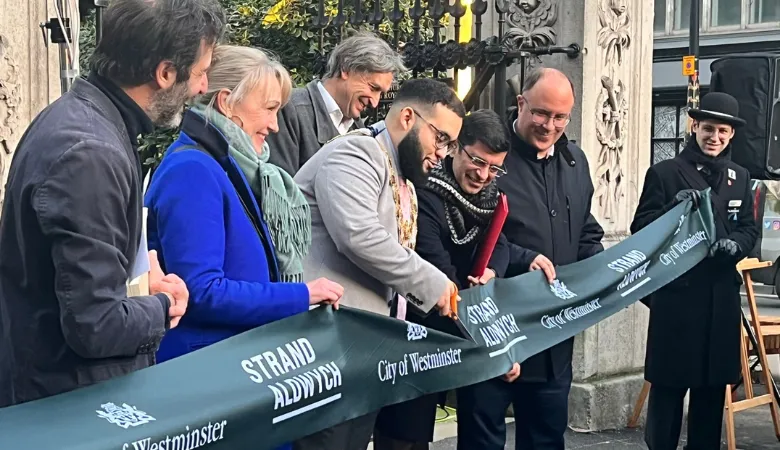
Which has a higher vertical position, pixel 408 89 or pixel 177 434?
pixel 408 89

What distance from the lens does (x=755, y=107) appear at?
9352 millimetres

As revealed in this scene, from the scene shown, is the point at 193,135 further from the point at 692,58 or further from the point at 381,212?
the point at 692,58

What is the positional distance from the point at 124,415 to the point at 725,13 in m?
28.3

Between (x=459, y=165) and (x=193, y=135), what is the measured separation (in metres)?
1.46

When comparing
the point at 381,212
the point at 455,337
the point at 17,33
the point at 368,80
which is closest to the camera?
the point at 381,212

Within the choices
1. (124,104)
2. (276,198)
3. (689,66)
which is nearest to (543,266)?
(276,198)

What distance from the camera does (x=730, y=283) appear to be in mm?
5719

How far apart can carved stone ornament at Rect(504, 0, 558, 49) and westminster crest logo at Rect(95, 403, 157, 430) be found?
4486mm

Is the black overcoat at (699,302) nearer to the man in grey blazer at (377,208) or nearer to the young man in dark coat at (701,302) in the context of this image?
the young man in dark coat at (701,302)

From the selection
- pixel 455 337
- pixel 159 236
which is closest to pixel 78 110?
pixel 159 236

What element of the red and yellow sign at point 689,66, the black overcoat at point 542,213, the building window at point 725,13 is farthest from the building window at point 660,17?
the black overcoat at point 542,213

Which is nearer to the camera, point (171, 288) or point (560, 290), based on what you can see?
point (171, 288)

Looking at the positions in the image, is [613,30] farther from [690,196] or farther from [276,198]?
[276,198]

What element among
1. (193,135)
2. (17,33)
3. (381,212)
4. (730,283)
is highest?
(17,33)
